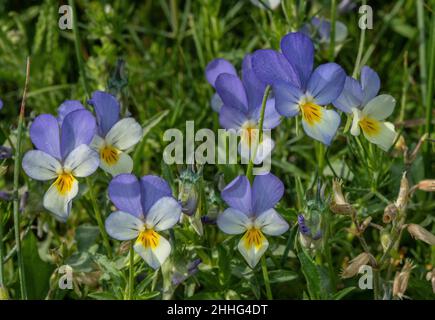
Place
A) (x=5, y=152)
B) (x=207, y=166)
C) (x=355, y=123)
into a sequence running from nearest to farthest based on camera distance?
(x=355, y=123), (x=5, y=152), (x=207, y=166)

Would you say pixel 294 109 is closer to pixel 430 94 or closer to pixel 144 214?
pixel 144 214

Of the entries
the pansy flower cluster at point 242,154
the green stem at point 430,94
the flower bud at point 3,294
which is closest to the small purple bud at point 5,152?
the pansy flower cluster at point 242,154

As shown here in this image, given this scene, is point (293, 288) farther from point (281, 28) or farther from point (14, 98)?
point (14, 98)

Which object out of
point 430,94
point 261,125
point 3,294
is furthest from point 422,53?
point 3,294

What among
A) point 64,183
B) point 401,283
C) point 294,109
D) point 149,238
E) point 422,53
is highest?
point 422,53

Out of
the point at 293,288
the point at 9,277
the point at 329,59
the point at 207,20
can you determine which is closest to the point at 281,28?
the point at 329,59

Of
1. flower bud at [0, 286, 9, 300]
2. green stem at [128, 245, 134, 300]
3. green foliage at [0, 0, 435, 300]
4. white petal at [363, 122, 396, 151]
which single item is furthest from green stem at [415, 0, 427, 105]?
flower bud at [0, 286, 9, 300]
